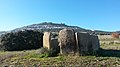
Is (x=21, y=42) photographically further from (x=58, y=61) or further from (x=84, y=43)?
(x=58, y=61)

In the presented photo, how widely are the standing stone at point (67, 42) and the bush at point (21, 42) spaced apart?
742 cm

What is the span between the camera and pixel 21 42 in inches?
1252

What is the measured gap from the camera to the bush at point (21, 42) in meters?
31.5

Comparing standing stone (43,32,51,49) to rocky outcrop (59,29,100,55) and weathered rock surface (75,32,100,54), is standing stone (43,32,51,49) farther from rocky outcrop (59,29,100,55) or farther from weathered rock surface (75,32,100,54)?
weathered rock surface (75,32,100,54)

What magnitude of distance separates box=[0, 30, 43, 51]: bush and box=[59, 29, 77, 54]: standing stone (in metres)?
7.42

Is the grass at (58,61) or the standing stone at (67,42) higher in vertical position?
the standing stone at (67,42)

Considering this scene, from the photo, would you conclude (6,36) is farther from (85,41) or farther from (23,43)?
(85,41)

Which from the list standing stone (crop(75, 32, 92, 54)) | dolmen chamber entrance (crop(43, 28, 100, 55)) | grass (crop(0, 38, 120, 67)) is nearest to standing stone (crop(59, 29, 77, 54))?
dolmen chamber entrance (crop(43, 28, 100, 55))

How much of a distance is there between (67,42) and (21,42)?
8854mm

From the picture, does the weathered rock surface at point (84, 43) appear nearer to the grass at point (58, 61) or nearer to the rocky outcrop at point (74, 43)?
the rocky outcrop at point (74, 43)

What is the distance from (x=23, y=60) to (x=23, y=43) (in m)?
8.95

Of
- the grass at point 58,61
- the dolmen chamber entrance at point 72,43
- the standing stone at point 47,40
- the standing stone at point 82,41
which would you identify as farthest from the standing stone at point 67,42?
the standing stone at point 47,40

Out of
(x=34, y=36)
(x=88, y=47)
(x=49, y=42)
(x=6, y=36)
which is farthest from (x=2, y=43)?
Result: (x=88, y=47)

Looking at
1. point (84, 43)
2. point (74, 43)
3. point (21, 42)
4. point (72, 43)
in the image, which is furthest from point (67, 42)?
point (21, 42)
